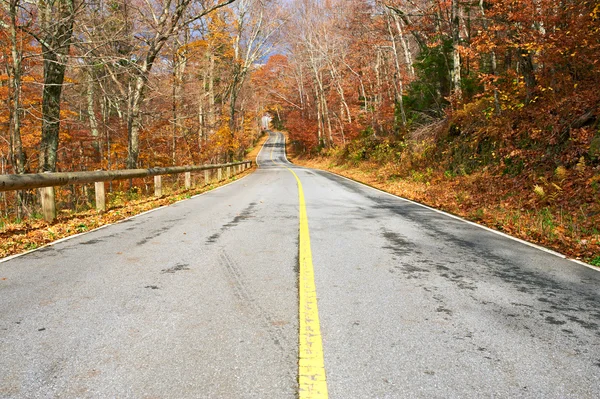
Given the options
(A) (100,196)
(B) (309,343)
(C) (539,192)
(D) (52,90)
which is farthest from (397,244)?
(D) (52,90)

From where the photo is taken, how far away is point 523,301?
3.51 metres

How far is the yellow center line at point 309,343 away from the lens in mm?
2139

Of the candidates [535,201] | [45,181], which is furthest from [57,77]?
[535,201]

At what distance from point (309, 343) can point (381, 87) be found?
92.0ft

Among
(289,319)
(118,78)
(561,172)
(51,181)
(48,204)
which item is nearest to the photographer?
(289,319)

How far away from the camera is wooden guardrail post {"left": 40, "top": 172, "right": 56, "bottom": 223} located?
7.53m

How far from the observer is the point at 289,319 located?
304cm

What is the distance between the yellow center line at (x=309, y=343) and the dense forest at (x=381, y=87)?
14.1 ft

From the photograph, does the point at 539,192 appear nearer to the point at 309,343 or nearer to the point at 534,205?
the point at 534,205

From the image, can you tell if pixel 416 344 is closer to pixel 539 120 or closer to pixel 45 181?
pixel 45 181

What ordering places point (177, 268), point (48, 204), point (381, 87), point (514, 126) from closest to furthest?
point (177, 268) < point (48, 204) < point (514, 126) < point (381, 87)

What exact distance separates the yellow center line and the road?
0.09 ft

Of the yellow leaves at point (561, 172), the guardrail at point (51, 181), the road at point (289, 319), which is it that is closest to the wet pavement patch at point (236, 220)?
the road at point (289, 319)

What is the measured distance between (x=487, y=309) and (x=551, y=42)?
9.01m
